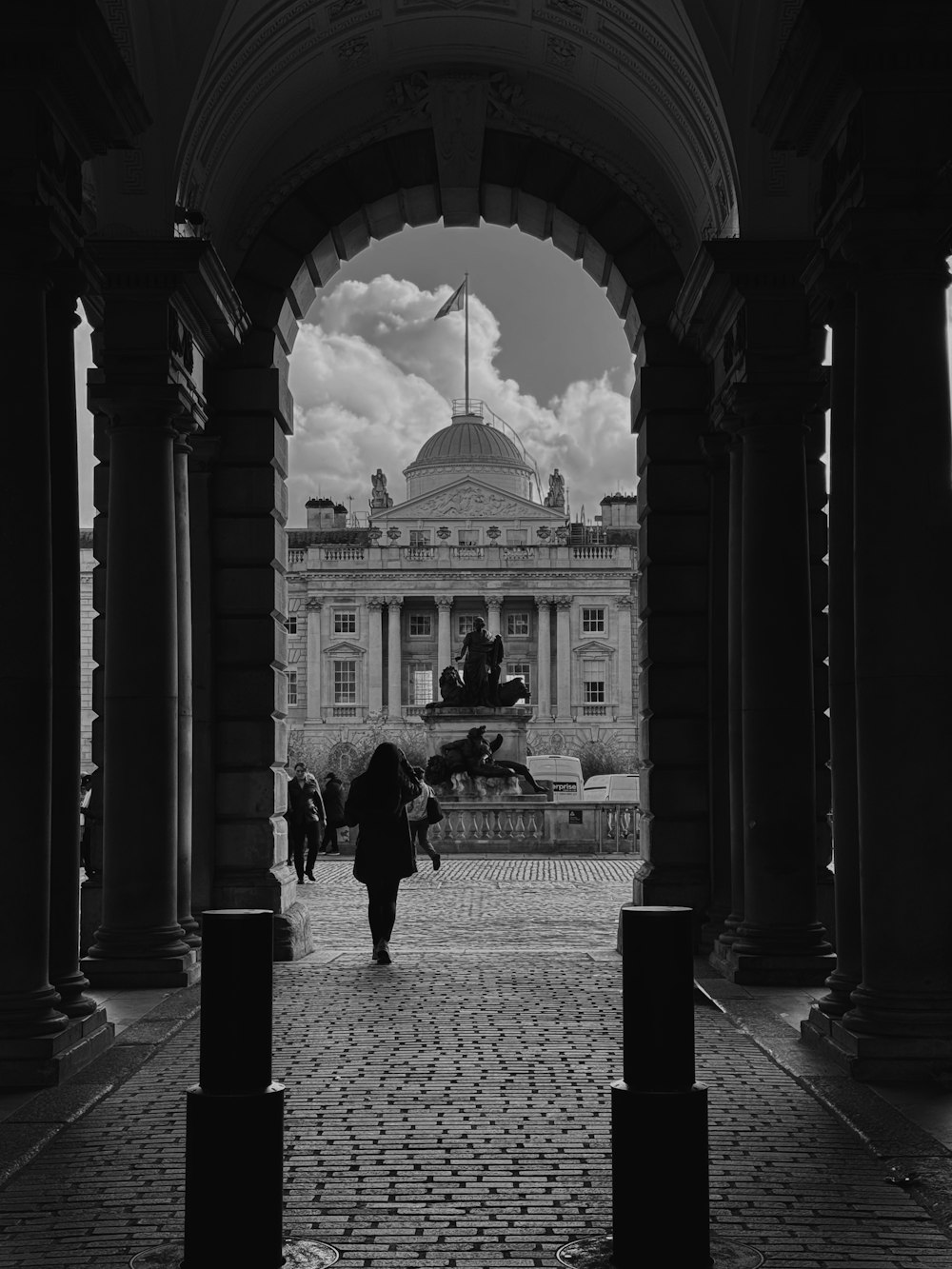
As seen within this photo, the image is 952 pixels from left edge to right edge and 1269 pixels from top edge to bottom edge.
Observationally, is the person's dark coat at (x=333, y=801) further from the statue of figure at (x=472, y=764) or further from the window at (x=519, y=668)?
the window at (x=519, y=668)

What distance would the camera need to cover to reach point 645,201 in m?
16.1

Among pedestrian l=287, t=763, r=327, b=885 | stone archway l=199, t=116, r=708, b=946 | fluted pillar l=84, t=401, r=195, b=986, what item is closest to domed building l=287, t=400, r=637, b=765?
pedestrian l=287, t=763, r=327, b=885

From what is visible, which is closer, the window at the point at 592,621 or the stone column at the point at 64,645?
the stone column at the point at 64,645

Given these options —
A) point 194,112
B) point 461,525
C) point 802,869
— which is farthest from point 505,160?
point 461,525

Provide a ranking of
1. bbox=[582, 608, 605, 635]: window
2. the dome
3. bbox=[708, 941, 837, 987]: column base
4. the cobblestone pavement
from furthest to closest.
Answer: the dome, bbox=[582, 608, 605, 635]: window, bbox=[708, 941, 837, 987]: column base, the cobblestone pavement

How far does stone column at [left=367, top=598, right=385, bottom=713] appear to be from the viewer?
110 meters

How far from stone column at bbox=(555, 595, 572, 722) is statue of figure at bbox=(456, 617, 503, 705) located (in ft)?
198

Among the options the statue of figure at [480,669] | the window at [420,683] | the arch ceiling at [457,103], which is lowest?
the statue of figure at [480,669]

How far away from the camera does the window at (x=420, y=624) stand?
112062 mm

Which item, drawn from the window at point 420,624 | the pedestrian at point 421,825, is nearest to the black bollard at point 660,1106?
the pedestrian at point 421,825

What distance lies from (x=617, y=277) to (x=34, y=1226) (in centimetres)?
1235

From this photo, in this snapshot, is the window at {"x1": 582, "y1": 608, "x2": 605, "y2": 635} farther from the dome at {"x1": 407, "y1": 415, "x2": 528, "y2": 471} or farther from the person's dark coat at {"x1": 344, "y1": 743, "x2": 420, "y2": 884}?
the person's dark coat at {"x1": 344, "y1": 743, "x2": 420, "y2": 884}

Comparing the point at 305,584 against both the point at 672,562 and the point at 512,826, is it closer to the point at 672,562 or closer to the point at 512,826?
the point at 512,826

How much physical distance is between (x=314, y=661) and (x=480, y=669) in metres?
62.2
